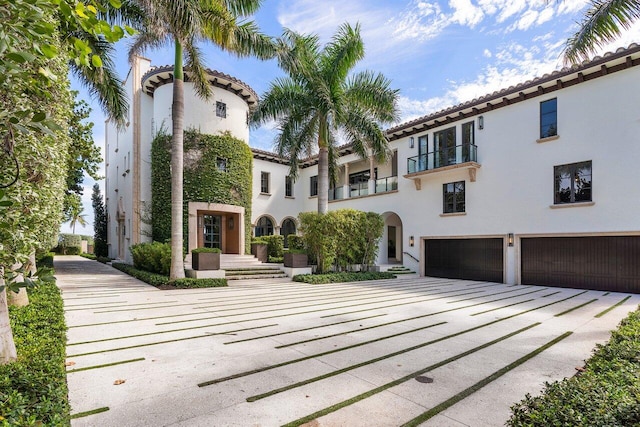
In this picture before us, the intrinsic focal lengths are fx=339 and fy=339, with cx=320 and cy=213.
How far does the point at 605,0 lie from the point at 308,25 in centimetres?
1026

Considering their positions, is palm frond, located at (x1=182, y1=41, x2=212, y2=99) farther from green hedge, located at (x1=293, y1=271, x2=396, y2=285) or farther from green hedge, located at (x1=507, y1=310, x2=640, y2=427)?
green hedge, located at (x1=507, y1=310, x2=640, y2=427)

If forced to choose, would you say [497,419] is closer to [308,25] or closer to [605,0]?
[605,0]

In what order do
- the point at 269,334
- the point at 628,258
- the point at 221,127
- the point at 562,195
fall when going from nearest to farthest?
1. the point at 269,334
2. the point at 628,258
3. the point at 562,195
4. the point at 221,127

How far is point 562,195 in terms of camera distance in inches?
→ 516

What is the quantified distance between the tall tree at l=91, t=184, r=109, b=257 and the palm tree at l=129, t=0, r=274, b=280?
55.5 feet

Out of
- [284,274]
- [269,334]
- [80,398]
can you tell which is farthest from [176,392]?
[284,274]

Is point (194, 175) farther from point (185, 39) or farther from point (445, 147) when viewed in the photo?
point (445, 147)

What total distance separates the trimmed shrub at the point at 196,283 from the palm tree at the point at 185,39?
1.38 ft

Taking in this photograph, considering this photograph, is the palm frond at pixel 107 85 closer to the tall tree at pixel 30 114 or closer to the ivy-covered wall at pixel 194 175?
the ivy-covered wall at pixel 194 175

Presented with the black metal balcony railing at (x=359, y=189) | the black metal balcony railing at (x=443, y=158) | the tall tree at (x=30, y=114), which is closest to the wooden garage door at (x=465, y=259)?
the black metal balcony railing at (x=443, y=158)

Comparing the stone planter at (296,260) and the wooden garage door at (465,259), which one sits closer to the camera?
the stone planter at (296,260)

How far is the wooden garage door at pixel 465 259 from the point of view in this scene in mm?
15047

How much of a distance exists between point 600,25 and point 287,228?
20156mm

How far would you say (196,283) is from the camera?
11086mm
